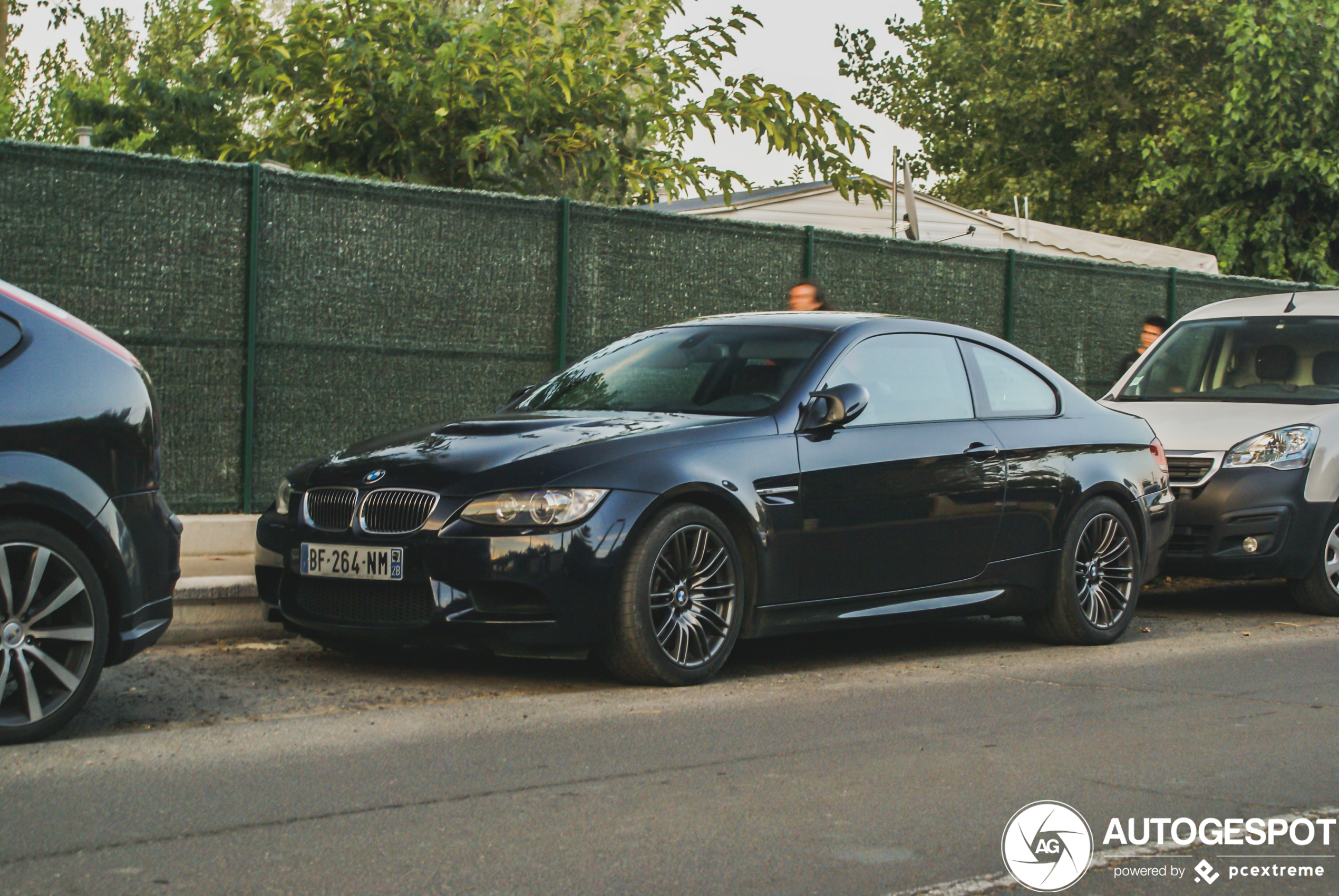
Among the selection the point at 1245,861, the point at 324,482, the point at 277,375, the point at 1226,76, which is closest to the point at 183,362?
the point at 277,375

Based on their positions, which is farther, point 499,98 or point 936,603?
point 499,98

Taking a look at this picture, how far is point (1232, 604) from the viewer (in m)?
10.4

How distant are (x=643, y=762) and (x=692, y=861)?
3.63 ft

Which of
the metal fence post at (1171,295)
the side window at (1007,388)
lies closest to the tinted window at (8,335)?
the side window at (1007,388)

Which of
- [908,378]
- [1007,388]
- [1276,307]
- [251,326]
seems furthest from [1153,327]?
[251,326]

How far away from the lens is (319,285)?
1027 cm

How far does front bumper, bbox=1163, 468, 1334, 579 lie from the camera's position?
9.39m

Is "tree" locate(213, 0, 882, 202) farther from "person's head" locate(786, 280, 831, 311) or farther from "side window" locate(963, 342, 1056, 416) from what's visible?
"side window" locate(963, 342, 1056, 416)

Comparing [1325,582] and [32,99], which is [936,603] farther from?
[32,99]

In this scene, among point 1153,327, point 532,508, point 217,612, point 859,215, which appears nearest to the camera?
point 532,508

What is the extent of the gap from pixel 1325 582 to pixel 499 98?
6955mm

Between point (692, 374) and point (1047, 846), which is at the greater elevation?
point (692, 374)

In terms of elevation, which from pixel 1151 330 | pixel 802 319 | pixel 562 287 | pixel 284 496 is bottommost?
pixel 284 496

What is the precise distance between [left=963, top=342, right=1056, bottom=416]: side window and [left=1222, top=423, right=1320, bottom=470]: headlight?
6.41 feet
